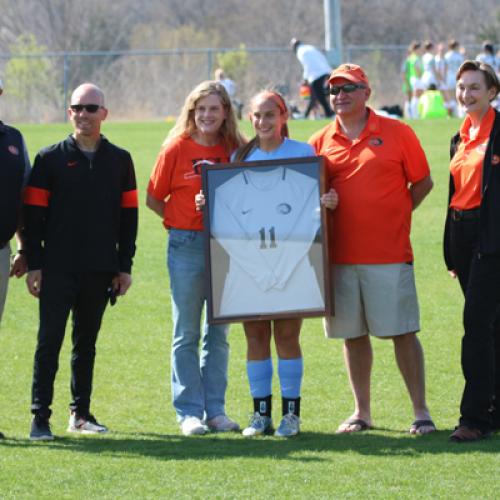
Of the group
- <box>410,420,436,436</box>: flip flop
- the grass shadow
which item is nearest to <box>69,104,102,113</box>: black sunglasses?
the grass shadow

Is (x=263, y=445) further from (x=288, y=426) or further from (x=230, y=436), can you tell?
(x=230, y=436)

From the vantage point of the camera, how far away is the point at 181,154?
800 centimetres

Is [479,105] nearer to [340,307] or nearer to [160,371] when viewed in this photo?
[340,307]

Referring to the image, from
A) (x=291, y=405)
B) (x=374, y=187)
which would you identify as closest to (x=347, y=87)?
(x=374, y=187)

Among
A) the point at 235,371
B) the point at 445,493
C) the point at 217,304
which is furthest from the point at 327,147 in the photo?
the point at 235,371

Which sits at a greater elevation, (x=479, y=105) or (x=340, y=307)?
(x=479, y=105)

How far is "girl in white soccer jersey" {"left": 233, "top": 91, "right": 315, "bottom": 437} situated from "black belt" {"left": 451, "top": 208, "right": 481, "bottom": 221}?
89cm

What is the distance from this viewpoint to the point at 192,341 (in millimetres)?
8125

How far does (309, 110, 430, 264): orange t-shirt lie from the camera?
7.65 meters

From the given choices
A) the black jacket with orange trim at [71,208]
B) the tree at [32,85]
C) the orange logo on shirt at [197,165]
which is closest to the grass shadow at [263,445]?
the black jacket with orange trim at [71,208]

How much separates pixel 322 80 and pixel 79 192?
18.9 metres

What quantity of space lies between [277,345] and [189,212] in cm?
Result: 94

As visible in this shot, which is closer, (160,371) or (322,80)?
(160,371)

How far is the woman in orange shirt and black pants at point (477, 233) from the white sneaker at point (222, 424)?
1.41m
